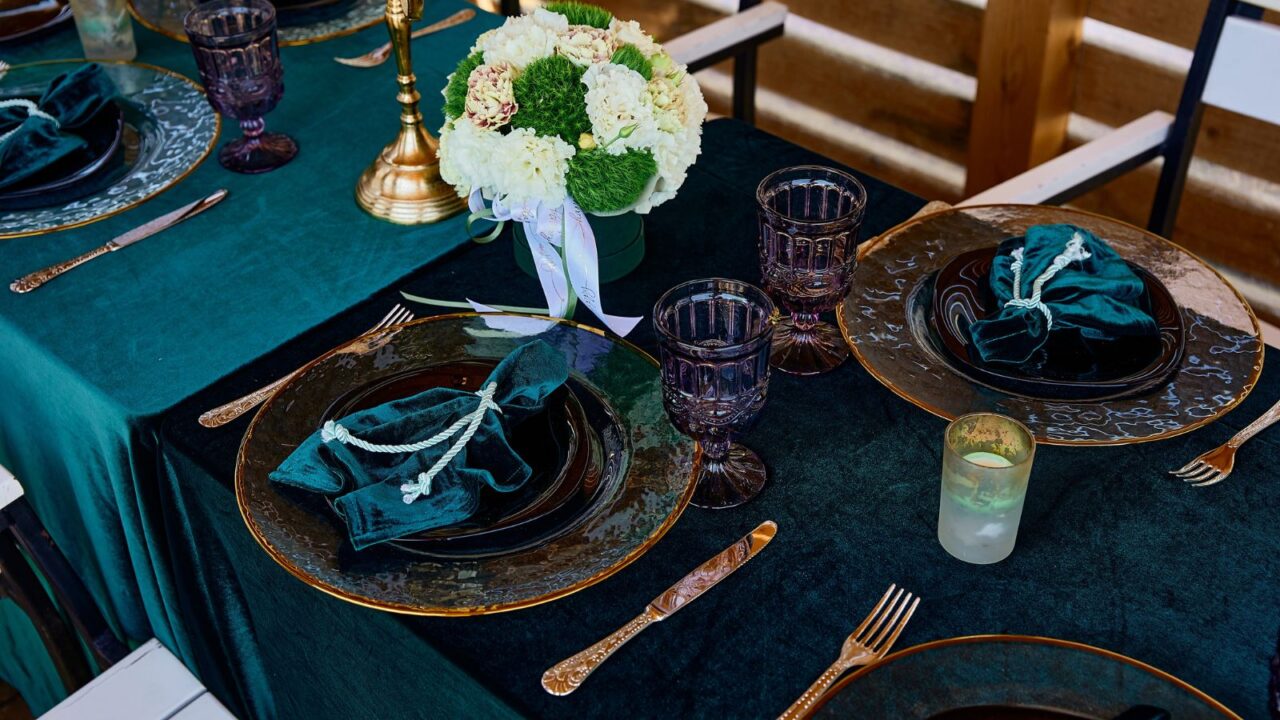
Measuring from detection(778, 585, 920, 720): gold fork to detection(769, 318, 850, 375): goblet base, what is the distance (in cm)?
26

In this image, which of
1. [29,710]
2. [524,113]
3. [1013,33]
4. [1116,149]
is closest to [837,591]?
[524,113]

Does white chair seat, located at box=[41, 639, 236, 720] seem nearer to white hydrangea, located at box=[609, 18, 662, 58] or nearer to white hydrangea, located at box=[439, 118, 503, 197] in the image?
white hydrangea, located at box=[439, 118, 503, 197]

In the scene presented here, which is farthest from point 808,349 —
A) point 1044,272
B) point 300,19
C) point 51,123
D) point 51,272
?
point 300,19

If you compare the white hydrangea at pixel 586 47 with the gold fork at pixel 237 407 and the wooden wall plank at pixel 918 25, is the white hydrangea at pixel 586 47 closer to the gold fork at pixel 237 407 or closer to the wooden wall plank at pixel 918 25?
the gold fork at pixel 237 407

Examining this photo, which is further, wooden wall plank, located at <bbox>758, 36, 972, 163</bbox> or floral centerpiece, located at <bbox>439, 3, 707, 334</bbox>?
wooden wall plank, located at <bbox>758, 36, 972, 163</bbox>

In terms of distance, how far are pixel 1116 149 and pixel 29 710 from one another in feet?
5.63

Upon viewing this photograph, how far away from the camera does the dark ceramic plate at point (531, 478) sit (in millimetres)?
897

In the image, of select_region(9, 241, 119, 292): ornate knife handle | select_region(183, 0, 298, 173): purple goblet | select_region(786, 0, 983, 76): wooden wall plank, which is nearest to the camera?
select_region(9, 241, 119, 292): ornate knife handle

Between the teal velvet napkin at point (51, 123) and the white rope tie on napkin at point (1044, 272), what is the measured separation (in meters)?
1.04

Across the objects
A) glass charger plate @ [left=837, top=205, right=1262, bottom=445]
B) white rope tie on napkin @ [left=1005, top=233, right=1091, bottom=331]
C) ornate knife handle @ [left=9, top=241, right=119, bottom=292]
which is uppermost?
white rope tie on napkin @ [left=1005, top=233, right=1091, bottom=331]

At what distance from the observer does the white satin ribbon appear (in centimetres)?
110

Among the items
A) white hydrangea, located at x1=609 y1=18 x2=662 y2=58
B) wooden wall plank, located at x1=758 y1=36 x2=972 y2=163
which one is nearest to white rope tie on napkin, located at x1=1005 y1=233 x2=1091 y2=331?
white hydrangea, located at x1=609 y1=18 x2=662 y2=58

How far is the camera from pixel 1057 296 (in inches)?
41.8

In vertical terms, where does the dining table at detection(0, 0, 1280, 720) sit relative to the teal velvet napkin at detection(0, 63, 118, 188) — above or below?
below
